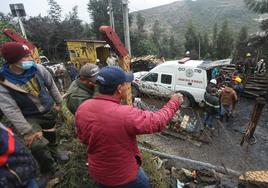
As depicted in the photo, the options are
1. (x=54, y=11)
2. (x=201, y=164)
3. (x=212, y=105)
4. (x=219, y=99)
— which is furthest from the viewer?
(x=54, y=11)

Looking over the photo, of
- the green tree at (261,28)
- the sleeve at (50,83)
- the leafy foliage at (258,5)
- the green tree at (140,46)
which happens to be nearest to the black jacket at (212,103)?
the sleeve at (50,83)

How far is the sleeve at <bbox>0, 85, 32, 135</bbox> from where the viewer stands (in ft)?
8.44

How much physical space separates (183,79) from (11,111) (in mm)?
8827

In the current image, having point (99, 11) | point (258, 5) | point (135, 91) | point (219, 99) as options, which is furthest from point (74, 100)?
point (99, 11)

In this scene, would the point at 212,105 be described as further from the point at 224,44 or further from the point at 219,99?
the point at 224,44

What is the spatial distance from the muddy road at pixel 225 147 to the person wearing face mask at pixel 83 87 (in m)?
3.89

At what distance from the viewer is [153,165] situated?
3.71 meters

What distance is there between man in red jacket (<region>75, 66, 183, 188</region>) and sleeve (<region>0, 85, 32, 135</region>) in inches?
35.2

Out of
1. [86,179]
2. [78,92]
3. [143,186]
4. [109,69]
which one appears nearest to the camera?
[109,69]

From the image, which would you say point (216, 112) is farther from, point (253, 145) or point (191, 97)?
point (191, 97)

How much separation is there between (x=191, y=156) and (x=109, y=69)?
5869mm

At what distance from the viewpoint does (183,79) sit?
10617mm

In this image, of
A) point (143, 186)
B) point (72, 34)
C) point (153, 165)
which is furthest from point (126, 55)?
point (72, 34)

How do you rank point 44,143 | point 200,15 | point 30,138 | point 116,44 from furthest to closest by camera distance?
point 200,15, point 116,44, point 44,143, point 30,138
